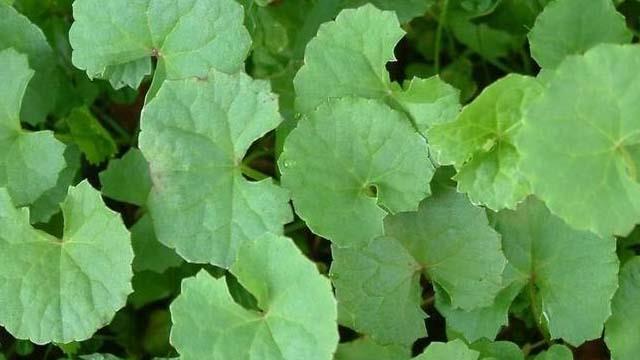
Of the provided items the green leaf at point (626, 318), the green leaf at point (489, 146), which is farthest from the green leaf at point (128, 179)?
the green leaf at point (626, 318)

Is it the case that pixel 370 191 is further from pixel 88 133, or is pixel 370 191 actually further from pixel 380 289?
pixel 88 133

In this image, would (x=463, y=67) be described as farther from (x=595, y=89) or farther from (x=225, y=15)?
(x=595, y=89)

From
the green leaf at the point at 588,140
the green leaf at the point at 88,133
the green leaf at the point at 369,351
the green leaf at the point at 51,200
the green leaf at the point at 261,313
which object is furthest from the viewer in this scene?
the green leaf at the point at 88,133

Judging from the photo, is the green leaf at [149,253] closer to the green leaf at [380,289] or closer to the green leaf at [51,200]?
the green leaf at [51,200]

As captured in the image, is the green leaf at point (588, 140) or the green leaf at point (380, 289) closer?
the green leaf at point (588, 140)

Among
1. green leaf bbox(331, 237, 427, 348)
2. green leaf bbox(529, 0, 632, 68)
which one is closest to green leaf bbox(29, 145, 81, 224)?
green leaf bbox(331, 237, 427, 348)

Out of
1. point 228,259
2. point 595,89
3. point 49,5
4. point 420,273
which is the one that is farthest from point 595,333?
point 49,5

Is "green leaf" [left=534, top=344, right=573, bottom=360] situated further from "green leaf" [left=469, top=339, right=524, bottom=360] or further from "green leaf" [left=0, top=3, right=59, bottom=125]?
"green leaf" [left=0, top=3, right=59, bottom=125]

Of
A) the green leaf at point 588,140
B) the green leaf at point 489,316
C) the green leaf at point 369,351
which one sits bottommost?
the green leaf at point 369,351
